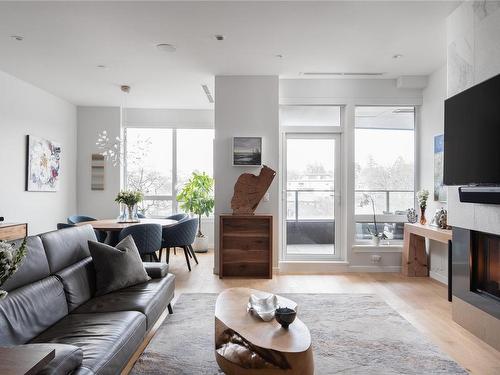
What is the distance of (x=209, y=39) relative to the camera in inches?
159

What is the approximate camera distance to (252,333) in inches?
83.7

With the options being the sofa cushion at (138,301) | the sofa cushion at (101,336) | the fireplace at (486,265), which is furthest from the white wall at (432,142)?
the sofa cushion at (101,336)

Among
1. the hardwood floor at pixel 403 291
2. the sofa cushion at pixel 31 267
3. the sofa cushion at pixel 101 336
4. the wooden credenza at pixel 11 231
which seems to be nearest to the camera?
the sofa cushion at pixel 101 336

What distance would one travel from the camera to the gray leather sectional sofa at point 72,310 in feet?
6.15

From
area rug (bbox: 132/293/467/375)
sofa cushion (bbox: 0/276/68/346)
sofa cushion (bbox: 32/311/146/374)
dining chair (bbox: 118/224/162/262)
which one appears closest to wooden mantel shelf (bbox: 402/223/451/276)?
area rug (bbox: 132/293/467/375)

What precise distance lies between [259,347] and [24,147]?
16.9ft

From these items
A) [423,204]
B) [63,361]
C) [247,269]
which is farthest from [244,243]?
[63,361]

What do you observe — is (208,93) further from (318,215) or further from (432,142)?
(432,142)

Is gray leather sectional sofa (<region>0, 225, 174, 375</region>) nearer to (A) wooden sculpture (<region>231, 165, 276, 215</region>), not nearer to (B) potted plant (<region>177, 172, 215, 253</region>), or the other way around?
(A) wooden sculpture (<region>231, 165, 276, 215</region>)

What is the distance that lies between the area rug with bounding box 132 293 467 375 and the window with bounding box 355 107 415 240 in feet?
6.31

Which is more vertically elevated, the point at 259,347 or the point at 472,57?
the point at 472,57

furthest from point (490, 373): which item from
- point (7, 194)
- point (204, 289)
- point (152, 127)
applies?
point (152, 127)

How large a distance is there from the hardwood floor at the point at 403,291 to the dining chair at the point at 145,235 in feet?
1.88

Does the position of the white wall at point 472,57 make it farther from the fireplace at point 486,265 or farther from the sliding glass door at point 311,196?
the sliding glass door at point 311,196
